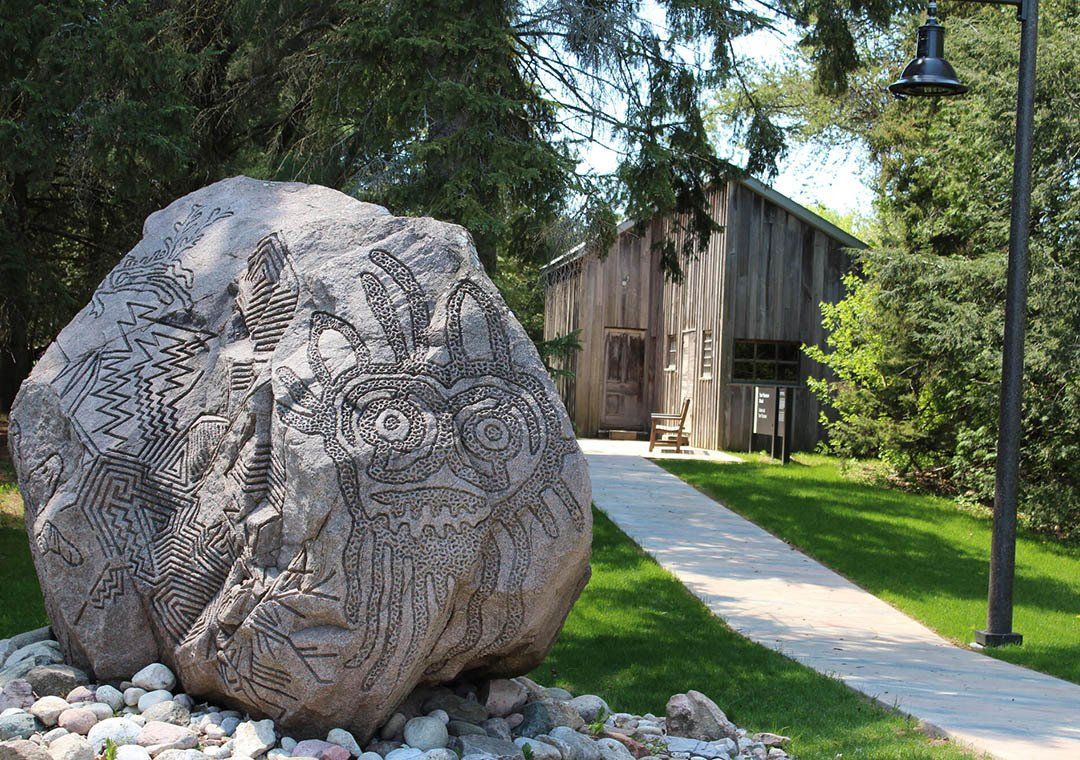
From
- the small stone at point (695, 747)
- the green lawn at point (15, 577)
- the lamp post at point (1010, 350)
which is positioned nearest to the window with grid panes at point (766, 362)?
the lamp post at point (1010, 350)

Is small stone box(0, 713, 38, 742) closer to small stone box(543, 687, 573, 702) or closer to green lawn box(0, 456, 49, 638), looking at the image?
small stone box(543, 687, 573, 702)

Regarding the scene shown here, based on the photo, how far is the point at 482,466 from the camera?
478 centimetres

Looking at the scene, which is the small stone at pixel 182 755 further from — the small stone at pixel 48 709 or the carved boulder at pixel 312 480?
the small stone at pixel 48 709

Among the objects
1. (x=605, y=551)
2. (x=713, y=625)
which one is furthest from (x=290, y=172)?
(x=713, y=625)

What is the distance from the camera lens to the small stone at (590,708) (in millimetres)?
5719

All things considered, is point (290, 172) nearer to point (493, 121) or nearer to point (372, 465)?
point (493, 121)

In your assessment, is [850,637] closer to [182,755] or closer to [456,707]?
[456,707]

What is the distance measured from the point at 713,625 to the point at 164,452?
4.97 meters

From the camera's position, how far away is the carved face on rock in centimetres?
455

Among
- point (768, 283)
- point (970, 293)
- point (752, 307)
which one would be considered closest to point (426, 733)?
point (970, 293)

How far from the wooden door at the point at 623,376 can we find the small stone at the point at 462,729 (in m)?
20.6

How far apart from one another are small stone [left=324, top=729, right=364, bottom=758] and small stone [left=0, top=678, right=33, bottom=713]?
144 cm

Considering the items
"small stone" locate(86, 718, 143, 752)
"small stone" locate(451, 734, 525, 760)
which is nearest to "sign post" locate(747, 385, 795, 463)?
"small stone" locate(451, 734, 525, 760)

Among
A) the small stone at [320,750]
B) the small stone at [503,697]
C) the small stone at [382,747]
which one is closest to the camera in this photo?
the small stone at [320,750]
